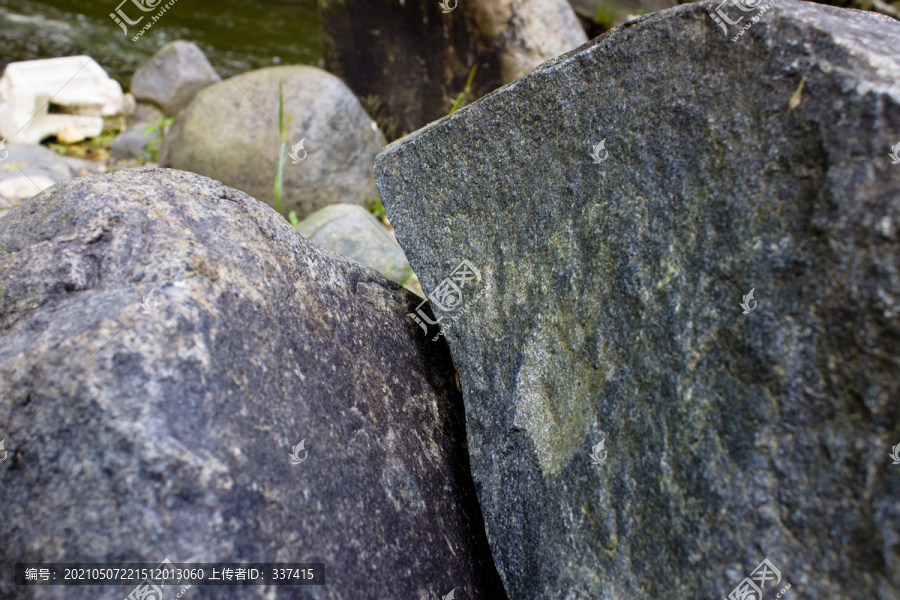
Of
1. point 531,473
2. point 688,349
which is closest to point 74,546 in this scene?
point 531,473

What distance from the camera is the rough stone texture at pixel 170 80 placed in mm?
6410

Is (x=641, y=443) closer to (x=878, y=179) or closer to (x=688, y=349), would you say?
(x=688, y=349)

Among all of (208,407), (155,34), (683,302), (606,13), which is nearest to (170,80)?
(155,34)

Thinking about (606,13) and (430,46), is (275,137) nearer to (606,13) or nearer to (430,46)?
(430,46)

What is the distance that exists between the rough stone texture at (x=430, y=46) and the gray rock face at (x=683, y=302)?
3.49 metres

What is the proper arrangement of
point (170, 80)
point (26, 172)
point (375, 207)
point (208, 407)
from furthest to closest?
1. point (170, 80)
2. point (375, 207)
3. point (26, 172)
4. point (208, 407)

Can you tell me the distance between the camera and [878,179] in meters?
1.20

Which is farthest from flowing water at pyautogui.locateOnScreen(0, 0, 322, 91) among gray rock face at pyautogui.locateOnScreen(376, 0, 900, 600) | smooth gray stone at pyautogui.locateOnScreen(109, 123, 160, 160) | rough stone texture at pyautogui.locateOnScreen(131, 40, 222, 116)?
gray rock face at pyautogui.locateOnScreen(376, 0, 900, 600)

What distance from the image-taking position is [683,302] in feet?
4.73

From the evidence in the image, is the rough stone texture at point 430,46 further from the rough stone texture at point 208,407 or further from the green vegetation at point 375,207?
the rough stone texture at point 208,407

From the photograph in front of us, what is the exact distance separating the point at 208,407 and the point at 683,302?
1.12 meters

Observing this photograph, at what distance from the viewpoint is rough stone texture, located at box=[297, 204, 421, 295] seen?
145 inches

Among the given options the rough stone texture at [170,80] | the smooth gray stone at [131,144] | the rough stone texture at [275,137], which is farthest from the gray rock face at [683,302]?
the rough stone texture at [170,80]

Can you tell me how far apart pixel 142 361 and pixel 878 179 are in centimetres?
156
